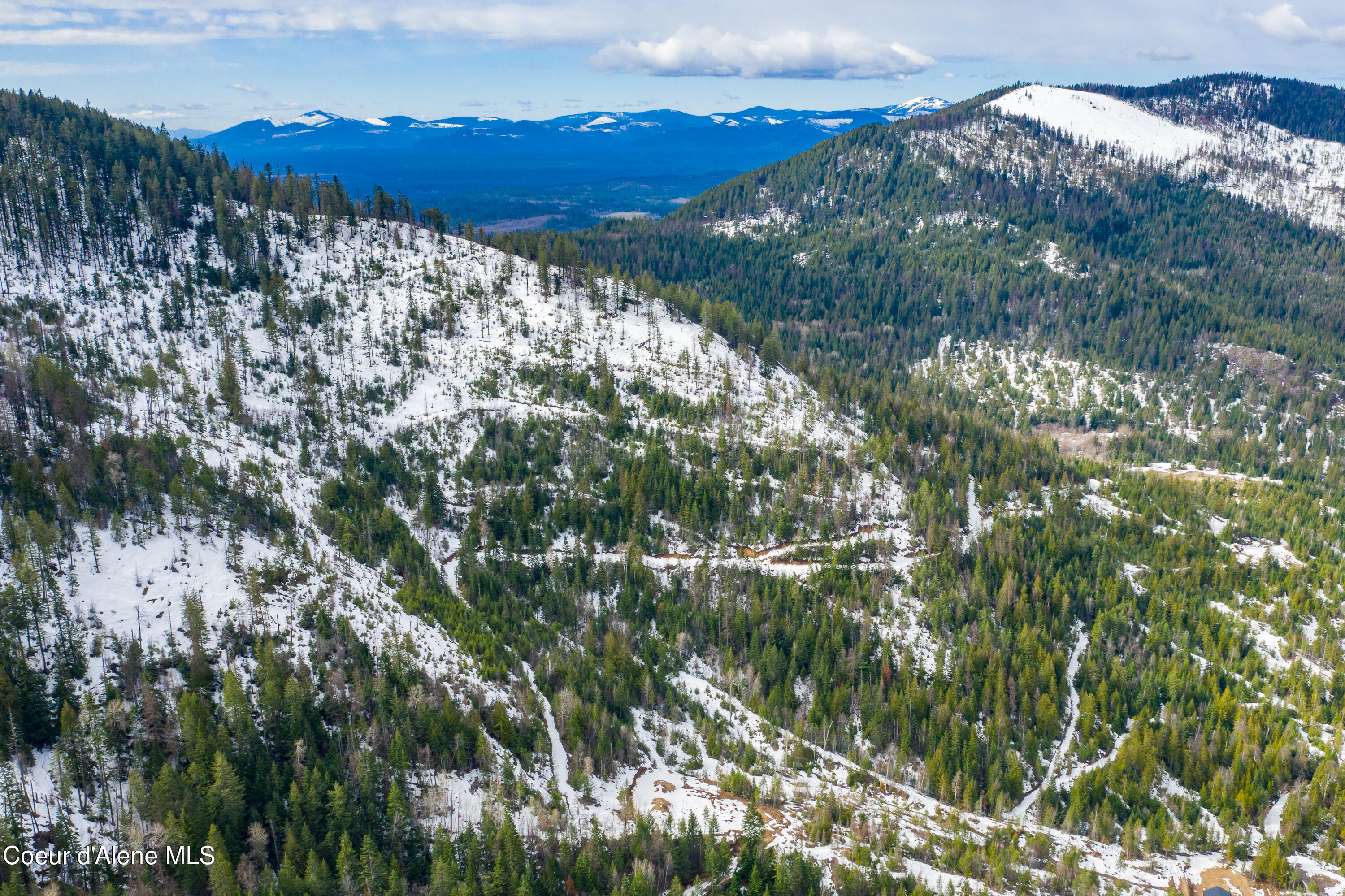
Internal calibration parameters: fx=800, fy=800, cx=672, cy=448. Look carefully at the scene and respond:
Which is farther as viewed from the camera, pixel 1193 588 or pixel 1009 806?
pixel 1193 588

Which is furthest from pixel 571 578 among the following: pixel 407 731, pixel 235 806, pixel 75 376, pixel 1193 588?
pixel 1193 588

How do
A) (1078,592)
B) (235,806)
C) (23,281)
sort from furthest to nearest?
(23,281)
(1078,592)
(235,806)

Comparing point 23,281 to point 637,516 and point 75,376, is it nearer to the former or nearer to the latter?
point 75,376

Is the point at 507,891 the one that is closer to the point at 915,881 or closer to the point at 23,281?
the point at 915,881

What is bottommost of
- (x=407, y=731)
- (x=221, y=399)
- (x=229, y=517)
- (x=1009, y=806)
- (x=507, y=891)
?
(x=1009, y=806)

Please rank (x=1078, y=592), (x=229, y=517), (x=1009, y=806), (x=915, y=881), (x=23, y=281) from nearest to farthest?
(x=915, y=881) < (x=1009, y=806) < (x=229, y=517) < (x=1078, y=592) < (x=23, y=281)

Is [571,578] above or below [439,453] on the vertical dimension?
below

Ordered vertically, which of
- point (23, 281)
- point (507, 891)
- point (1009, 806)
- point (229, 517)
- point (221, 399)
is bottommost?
point (1009, 806)

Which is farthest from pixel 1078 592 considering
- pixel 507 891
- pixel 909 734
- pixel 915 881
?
pixel 507 891

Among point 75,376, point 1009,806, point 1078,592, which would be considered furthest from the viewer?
point 1078,592
